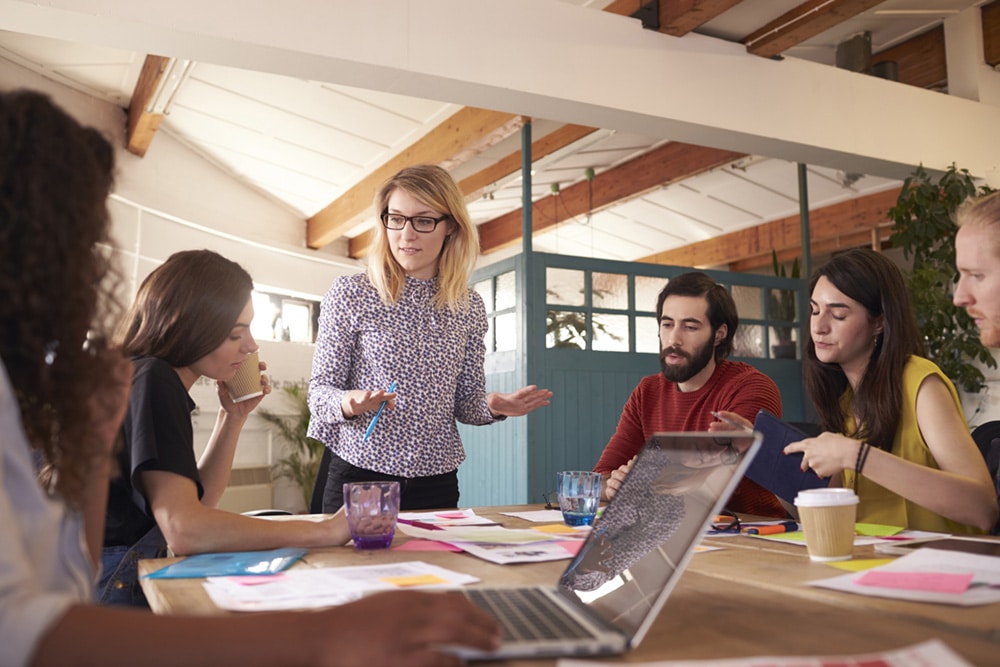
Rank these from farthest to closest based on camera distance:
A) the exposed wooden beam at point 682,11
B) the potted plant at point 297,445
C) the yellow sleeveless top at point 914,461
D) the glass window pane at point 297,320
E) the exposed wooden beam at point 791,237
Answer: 1. the glass window pane at point 297,320
2. the potted plant at point 297,445
3. the exposed wooden beam at point 791,237
4. the exposed wooden beam at point 682,11
5. the yellow sleeveless top at point 914,461

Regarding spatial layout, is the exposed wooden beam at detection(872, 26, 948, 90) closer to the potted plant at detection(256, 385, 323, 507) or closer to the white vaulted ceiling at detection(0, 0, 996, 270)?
the white vaulted ceiling at detection(0, 0, 996, 270)

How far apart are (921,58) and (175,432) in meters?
5.47

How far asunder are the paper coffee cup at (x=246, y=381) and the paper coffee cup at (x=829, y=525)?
1151 mm

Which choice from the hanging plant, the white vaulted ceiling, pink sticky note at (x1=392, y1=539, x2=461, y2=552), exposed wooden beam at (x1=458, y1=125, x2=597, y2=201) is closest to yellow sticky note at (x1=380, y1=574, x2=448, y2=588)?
pink sticky note at (x1=392, y1=539, x2=461, y2=552)

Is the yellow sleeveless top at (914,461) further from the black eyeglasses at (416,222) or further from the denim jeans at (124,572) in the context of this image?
the denim jeans at (124,572)

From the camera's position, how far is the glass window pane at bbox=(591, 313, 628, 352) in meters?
4.64

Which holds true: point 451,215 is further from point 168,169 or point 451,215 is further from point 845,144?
point 168,169

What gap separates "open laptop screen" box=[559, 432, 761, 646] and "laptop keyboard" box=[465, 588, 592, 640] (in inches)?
1.6

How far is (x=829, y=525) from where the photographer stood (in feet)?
3.66

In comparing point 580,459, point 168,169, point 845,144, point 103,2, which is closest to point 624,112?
point 845,144

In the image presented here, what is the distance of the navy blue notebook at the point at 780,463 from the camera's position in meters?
1.55

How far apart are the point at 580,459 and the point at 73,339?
12.8ft

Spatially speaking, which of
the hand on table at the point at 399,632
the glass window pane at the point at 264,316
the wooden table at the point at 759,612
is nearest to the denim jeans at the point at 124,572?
the wooden table at the point at 759,612

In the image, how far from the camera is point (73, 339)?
69 centimetres
